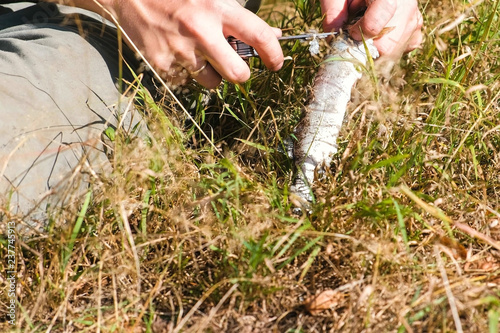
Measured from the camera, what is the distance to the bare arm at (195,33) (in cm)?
150

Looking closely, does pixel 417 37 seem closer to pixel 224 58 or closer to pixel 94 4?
pixel 224 58

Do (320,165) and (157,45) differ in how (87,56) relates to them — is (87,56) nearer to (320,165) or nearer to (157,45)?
(157,45)

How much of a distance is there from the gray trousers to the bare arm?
123mm

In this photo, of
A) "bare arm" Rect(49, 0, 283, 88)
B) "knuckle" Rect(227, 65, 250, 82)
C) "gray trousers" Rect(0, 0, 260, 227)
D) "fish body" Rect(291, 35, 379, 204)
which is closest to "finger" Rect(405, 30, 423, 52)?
"fish body" Rect(291, 35, 379, 204)

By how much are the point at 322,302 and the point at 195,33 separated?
85 cm

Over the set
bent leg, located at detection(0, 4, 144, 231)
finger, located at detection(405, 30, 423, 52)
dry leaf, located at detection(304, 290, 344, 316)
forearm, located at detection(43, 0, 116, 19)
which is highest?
forearm, located at detection(43, 0, 116, 19)

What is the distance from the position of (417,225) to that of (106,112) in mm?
942

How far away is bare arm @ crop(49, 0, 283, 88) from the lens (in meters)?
1.50

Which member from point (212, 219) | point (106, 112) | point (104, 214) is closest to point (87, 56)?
point (106, 112)

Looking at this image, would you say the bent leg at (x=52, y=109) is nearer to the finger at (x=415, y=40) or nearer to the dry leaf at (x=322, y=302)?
the dry leaf at (x=322, y=302)

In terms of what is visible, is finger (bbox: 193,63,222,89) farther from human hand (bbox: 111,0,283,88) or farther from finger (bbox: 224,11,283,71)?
finger (bbox: 224,11,283,71)

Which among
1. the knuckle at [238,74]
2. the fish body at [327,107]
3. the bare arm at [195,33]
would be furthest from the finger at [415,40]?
the knuckle at [238,74]

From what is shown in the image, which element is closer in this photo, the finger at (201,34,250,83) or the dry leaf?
the dry leaf

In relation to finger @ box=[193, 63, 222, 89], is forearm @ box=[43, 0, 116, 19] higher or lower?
higher
